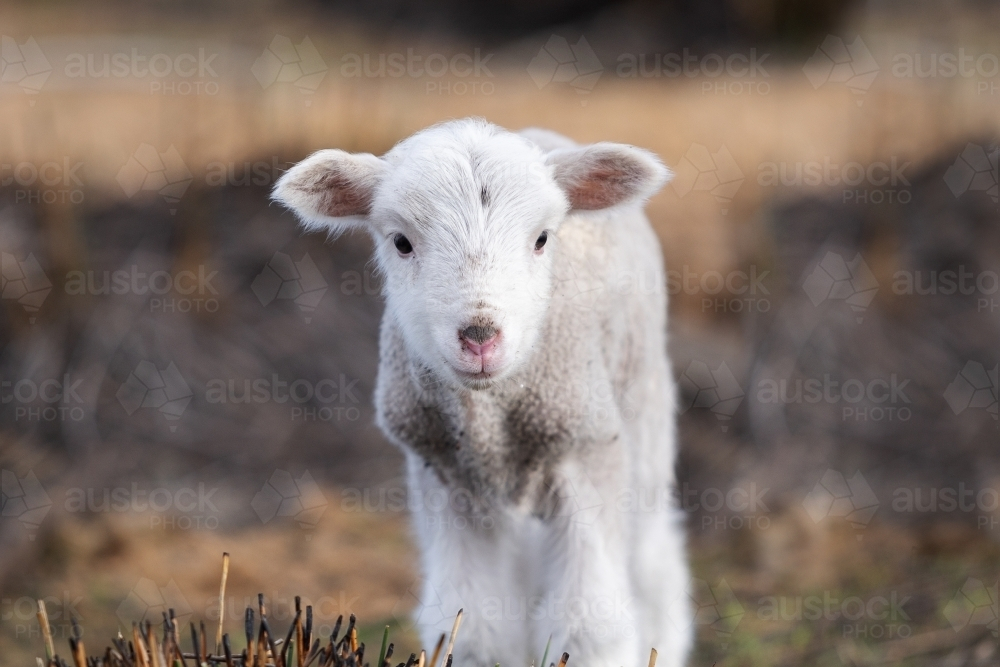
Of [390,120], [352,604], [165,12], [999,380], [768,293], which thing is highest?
[165,12]

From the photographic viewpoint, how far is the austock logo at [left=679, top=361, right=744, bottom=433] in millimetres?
9031

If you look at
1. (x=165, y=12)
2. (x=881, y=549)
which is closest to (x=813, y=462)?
(x=881, y=549)

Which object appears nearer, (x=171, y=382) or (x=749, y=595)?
(x=749, y=595)

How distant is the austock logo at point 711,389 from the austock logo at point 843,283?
1330 mm

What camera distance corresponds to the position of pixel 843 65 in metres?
13.2

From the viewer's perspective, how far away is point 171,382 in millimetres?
9102

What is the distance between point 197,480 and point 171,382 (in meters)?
1.00

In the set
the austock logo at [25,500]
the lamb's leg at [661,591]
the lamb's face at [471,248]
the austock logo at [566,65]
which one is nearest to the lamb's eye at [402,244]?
the lamb's face at [471,248]

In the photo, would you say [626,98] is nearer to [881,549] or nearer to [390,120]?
[390,120]

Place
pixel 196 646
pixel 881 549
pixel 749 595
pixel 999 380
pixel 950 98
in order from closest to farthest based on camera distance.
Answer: pixel 196 646 < pixel 749 595 < pixel 881 549 < pixel 999 380 < pixel 950 98

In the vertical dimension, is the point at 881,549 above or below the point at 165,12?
below

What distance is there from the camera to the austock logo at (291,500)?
823cm

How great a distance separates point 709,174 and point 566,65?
199 inches

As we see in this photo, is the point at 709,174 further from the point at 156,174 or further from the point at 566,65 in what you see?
the point at 156,174
